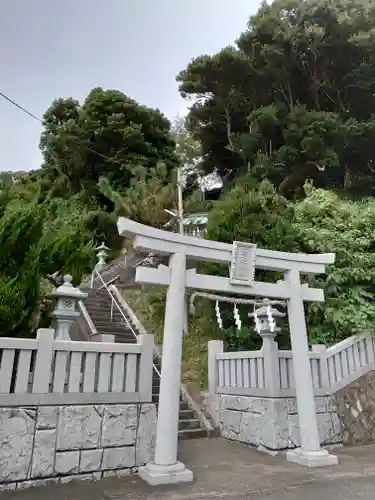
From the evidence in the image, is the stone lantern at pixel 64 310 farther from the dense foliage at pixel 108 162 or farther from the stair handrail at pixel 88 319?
the dense foliage at pixel 108 162

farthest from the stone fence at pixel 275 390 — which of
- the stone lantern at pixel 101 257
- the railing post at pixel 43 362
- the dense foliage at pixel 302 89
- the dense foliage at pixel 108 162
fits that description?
the dense foliage at pixel 302 89

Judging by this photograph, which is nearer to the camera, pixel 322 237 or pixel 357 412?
pixel 357 412

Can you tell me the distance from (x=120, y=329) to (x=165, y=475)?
5.83m

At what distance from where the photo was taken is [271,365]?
566cm

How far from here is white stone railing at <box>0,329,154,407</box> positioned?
3967mm

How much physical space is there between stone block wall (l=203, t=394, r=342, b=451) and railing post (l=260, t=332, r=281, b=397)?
172 mm

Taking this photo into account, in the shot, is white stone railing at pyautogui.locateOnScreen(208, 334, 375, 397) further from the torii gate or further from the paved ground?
the paved ground

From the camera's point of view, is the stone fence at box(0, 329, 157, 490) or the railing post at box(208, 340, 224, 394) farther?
the railing post at box(208, 340, 224, 394)

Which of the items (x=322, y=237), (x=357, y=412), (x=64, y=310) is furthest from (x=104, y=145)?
(x=357, y=412)

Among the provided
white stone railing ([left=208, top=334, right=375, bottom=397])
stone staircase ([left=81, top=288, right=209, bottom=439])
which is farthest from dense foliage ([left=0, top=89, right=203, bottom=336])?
white stone railing ([left=208, top=334, right=375, bottom=397])

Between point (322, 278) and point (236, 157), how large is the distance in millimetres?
12447

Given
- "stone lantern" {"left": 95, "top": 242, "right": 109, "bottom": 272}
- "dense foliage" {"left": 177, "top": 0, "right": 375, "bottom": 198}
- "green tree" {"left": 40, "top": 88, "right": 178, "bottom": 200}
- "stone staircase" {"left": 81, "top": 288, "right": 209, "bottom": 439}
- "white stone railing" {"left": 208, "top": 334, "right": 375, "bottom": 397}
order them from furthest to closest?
"green tree" {"left": 40, "top": 88, "right": 178, "bottom": 200}, "stone lantern" {"left": 95, "top": 242, "right": 109, "bottom": 272}, "dense foliage" {"left": 177, "top": 0, "right": 375, "bottom": 198}, "stone staircase" {"left": 81, "top": 288, "right": 209, "bottom": 439}, "white stone railing" {"left": 208, "top": 334, "right": 375, "bottom": 397}

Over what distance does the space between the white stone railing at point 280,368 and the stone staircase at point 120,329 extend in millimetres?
685

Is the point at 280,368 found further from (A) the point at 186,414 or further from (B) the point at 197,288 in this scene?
(B) the point at 197,288
